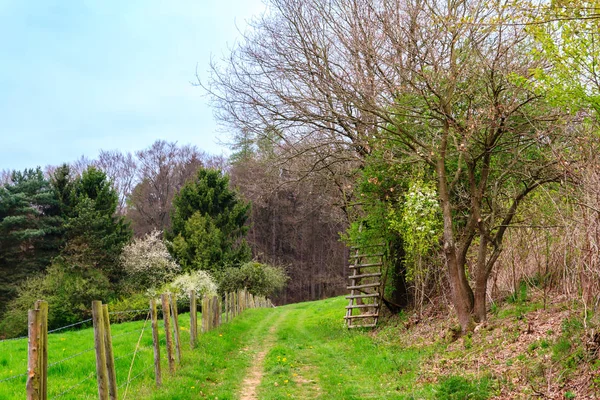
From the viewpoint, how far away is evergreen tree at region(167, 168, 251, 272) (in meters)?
34.8

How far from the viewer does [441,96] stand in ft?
31.7

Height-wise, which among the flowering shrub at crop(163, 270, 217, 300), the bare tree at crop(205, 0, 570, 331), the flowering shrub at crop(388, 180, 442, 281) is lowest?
the flowering shrub at crop(163, 270, 217, 300)

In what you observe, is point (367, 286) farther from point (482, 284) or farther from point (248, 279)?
point (248, 279)

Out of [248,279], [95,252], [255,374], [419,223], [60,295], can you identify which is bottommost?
[255,374]

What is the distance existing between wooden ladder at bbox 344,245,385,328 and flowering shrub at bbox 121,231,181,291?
1865cm

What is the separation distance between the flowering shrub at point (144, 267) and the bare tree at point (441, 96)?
64.8 ft

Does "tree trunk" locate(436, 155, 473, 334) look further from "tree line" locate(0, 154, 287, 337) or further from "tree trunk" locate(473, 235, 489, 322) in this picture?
"tree line" locate(0, 154, 287, 337)

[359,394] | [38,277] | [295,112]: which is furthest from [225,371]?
[38,277]

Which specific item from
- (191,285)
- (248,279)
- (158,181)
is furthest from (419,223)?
(158,181)

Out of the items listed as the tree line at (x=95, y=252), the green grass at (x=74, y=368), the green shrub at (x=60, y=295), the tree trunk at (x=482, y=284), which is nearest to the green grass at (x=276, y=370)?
the green grass at (x=74, y=368)

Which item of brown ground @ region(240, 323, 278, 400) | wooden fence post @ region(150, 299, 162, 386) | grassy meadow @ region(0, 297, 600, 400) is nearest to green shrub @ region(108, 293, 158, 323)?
grassy meadow @ region(0, 297, 600, 400)

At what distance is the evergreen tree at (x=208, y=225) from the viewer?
1372 inches

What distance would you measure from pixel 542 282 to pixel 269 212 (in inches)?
1736

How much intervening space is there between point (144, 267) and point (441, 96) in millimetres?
26798
